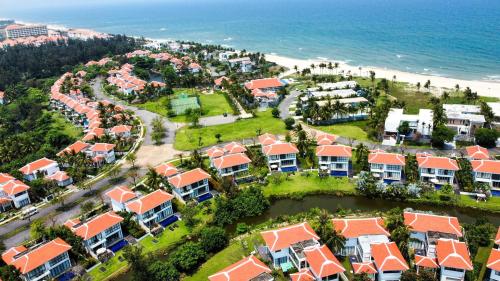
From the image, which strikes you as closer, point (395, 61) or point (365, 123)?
point (365, 123)

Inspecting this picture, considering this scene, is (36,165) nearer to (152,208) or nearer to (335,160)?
(152,208)

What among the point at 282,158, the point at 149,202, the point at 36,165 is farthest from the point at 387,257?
the point at 36,165

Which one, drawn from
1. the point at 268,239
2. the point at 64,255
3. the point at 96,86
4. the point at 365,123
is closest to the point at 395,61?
the point at 365,123

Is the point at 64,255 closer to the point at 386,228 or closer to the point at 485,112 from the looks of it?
the point at 386,228

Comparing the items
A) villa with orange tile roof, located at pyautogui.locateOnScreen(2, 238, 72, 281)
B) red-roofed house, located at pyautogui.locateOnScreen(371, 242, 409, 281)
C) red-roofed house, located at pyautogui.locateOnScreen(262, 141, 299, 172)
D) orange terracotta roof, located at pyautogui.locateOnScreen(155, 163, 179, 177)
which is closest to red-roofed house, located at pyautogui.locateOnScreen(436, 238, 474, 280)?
red-roofed house, located at pyautogui.locateOnScreen(371, 242, 409, 281)

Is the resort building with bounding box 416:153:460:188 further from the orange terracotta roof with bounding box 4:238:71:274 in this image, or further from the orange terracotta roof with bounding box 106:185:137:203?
the orange terracotta roof with bounding box 4:238:71:274

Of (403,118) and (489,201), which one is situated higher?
(403,118)
